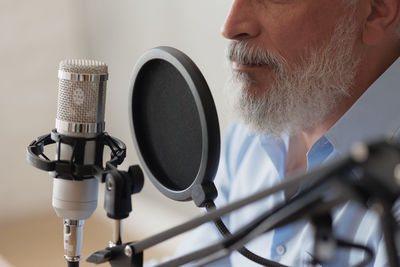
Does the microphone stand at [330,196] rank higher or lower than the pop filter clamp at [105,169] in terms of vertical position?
higher

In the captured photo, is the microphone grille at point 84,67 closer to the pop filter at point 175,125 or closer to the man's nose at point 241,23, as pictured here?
the pop filter at point 175,125

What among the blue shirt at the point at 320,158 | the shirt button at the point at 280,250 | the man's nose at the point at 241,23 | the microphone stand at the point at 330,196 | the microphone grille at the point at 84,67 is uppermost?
the man's nose at the point at 241,23

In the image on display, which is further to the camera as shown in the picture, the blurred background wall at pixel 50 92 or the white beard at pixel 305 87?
the blurred background wall at pixel 50 92

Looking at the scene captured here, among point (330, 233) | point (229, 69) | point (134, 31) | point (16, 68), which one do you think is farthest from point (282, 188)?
point (16, 68)

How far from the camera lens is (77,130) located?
29.4 inches

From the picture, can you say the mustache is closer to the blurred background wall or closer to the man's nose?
the man's nose

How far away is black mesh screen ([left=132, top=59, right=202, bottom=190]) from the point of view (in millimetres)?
748

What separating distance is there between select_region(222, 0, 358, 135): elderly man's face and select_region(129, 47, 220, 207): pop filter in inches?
11.7

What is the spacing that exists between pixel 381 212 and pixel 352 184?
2 cm

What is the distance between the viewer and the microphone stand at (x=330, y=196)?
0.35 metres

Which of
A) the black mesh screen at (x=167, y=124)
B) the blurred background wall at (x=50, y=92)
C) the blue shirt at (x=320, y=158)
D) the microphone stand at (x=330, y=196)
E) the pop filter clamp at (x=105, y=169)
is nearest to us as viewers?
the microphone stand at (x=330, y=196)

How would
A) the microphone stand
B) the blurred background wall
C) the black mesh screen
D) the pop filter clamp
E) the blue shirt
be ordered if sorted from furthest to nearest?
the blurred background wall → the blue shirt → the black mesh screen → the pop filter clamp → the microphone stand

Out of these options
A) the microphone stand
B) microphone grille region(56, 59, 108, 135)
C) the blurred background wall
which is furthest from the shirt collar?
the blurred background wall

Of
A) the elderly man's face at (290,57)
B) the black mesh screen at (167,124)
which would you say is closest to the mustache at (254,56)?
the elderly man's face at (290,57)
